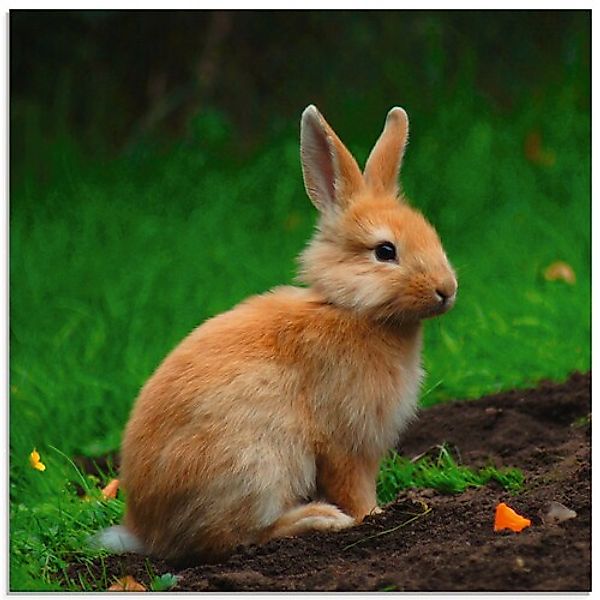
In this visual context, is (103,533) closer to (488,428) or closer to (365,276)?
(365,276)

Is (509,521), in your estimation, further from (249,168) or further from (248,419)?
(249,168)

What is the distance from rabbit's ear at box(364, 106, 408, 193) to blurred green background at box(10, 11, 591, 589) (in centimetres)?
166

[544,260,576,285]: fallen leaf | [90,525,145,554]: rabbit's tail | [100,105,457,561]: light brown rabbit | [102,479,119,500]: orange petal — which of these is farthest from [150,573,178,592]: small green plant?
[544,260,576,285]: fallen leaf

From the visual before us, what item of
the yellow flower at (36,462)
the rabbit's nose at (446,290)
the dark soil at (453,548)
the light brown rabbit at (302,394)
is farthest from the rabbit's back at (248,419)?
the yellow flower at (36,462)

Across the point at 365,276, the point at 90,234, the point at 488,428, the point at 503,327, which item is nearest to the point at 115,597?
the point at 365,276

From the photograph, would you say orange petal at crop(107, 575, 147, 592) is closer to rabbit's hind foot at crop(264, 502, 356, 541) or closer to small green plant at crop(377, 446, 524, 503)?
rabbit's hind foot at crop(264, 502, 356, 541)

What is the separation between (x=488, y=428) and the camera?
5473mm

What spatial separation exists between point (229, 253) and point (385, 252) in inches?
123

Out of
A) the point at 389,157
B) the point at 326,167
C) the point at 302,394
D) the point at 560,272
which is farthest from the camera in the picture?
the point at 560,272

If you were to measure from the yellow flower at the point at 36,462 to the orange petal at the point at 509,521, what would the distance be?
1.92 meters

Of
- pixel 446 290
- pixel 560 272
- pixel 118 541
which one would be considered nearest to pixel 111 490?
pixel 118 541

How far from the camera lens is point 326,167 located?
4.53 metres

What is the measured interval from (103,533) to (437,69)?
4603 mm

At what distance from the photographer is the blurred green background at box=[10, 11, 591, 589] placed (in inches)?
260
